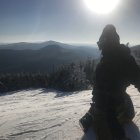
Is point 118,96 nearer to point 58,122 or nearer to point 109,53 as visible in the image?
point 109,53

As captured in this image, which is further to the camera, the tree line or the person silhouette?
the tree line

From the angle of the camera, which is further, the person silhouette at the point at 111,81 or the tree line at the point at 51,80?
the tree line at the point at 51,80

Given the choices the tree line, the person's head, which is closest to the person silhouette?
the person's head

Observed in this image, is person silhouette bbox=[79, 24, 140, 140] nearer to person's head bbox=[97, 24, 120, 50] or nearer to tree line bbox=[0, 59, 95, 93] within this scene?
person's head bbox=[97, 24, 120, 50]

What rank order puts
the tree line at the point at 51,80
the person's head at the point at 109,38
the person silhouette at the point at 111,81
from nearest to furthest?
the person silhouette at the point at 111,81, the person's head at the point at 109,38, the tree line at the point at 51,80

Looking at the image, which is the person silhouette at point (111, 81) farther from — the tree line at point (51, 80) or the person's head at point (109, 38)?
the tree line at point (51, 80)

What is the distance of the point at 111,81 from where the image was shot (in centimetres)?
644

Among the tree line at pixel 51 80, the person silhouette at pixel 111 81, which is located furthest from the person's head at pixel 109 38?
the tree line at pixel 51 80

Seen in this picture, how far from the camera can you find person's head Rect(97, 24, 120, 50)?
663cm

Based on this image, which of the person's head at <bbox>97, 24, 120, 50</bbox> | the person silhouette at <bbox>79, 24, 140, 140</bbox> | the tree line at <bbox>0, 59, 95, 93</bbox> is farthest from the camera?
the tree line at <bbox>0, 59, 95, 93</bbox>

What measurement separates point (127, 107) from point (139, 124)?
640 millimetres

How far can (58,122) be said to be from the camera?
8500 mm

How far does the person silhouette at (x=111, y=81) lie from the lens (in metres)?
6.24

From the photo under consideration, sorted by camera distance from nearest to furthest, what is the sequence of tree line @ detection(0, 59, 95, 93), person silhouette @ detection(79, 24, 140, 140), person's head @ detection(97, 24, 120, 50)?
1. person silhouette @ detection(79, 24, 140, 140)
2. person's head @ detection(97, 24, 120, 50)
3. tree line @ detection(0, 59, 95, 93)
